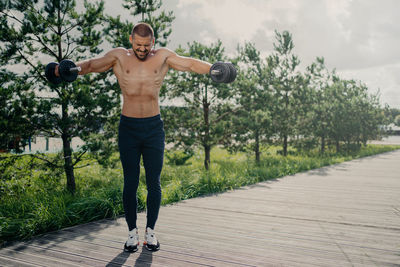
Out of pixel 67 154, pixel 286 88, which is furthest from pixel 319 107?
pixel 67 154

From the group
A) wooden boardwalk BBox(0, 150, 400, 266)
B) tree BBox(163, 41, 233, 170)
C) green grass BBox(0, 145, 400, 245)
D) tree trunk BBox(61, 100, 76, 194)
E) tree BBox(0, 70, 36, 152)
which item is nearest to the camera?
wooden boardwalk BBox(0, 150, 400, 266)

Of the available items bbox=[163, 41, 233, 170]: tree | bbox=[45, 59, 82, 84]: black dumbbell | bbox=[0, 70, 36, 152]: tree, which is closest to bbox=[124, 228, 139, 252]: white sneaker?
bbox=[45, 59, 82, 84]: black dumbbell

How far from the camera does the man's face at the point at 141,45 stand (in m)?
2.55

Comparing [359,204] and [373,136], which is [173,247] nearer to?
[359,204]

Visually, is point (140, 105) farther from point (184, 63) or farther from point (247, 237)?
point (247, 237)

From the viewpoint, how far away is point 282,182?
6.43 metres

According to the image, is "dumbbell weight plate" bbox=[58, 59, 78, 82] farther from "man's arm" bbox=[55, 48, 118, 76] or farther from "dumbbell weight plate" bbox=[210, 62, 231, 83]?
"dumbbell weight plate" bbox=[210, 62, 231, 83]

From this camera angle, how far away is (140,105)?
2.63 meters

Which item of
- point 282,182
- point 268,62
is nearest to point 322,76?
point 268,62

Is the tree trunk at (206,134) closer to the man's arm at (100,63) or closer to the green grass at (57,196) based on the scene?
the green grass at (57,196)

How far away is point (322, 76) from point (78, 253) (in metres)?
13.8

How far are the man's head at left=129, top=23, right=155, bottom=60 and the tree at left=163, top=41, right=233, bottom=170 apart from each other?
4.57m

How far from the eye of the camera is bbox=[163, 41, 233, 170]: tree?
748 cm

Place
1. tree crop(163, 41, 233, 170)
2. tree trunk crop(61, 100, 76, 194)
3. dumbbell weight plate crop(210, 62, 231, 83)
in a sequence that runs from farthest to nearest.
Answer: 1. tree crop(163, 41, 233, 170)
2. tree trunk crop(61, 100, 76, 194)
3. dumbbell weight plate crop(210, 62, 231, 83)
